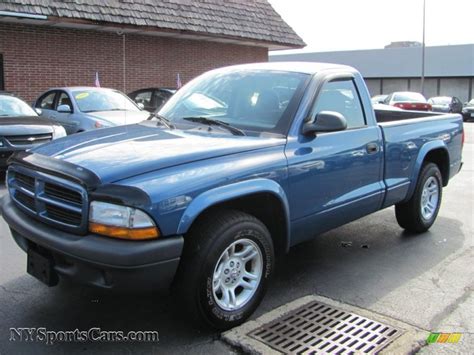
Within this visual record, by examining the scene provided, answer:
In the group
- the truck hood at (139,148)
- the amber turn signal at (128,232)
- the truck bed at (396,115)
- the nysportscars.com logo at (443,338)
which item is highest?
the truck bed at (396,115)

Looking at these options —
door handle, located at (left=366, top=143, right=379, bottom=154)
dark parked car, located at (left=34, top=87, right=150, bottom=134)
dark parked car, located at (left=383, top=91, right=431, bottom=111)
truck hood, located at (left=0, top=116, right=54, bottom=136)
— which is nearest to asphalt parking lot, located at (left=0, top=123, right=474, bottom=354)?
door handle, located at (left=366, top=143, right=379, bottom=154)

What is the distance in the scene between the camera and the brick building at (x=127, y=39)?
13.4 m

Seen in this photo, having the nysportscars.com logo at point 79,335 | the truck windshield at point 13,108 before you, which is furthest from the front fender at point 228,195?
the truck windshield at point 13,108

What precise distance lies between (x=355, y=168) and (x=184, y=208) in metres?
1.87

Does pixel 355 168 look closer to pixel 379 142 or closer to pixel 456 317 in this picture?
pixel 379 142

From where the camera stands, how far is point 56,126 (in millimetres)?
8805

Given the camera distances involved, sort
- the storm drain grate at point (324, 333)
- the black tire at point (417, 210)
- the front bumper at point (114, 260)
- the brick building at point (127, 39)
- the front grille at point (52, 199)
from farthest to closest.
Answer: the brick building at point (127, 39) < the black tire at point (417, 210) < the storm drain grate at point (324, 333) < the front grille at point (52, 199) < the front bumper at point (114, 260)

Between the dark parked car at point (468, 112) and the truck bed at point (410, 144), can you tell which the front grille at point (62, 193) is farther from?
the dark parked car at point (468, 112)

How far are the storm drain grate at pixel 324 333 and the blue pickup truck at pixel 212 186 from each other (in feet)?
0.85

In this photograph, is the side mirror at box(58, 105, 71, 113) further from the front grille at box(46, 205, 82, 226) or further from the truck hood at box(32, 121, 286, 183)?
the front grille at box(46, 205, 82, 226)

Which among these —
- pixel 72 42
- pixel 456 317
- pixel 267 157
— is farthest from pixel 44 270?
pixel 72 42

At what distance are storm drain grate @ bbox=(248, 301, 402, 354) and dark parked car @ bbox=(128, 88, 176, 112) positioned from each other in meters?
10.4

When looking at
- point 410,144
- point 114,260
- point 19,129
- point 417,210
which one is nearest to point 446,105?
point 417,210

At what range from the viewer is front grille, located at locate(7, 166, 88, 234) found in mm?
3015
